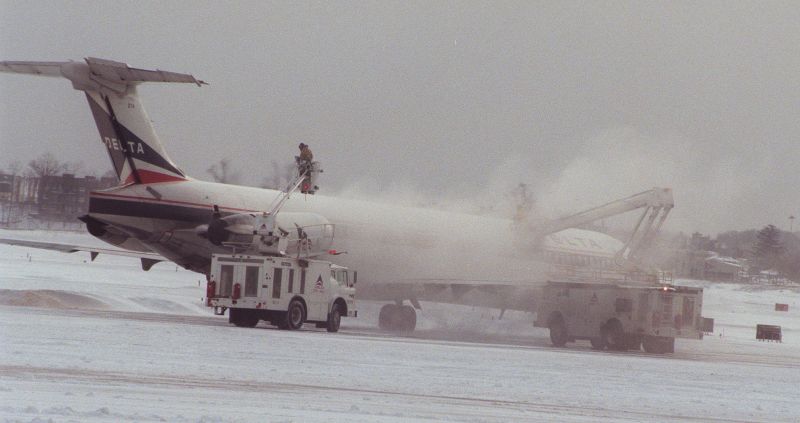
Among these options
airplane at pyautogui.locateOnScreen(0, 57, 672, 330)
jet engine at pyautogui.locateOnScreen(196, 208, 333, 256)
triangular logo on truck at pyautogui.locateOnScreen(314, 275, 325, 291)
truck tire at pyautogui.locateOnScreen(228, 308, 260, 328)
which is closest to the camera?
truck tire at pyautogui.locateOnScreen(228, 308, 260, 328)

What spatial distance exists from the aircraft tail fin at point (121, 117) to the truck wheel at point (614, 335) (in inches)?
604

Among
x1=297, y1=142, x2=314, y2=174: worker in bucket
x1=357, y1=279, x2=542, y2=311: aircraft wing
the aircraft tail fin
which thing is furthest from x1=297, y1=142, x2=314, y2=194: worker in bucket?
x1=357, y1=279, x2=542, y2=311: aircraft wing

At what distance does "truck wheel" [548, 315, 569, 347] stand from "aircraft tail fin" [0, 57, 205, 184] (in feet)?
45.4

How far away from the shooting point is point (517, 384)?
20.7 meters

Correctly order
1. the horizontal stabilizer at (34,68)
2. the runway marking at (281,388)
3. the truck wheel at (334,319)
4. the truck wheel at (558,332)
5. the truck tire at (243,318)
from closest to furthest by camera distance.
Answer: the runway marking at (281,388), the truck tire at (243,318), the truck wheel at (334,319), the horizontal stabilizer at (34,68), the truck wheel at (558,332)

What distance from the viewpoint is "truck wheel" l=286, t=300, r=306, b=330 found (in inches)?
1293

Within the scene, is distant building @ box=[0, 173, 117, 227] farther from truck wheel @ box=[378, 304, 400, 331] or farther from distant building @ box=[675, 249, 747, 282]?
distant building @ box=[675, 249, 747, 282]

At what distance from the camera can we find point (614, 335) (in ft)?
120

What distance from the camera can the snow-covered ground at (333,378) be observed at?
1472 centimetres

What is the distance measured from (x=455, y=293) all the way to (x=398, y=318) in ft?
8.34

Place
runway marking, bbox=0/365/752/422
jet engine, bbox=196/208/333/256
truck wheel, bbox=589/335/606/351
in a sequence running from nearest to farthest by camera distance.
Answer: runway marking, bbox=0/365/752/422, jet engine, bbox=196/208/333/256, truck wheel, bbox=589/335/606/351

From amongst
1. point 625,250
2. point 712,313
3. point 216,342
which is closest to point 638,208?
point 625,250

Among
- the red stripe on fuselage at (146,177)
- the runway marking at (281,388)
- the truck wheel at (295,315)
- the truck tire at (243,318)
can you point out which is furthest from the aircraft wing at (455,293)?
the runway marking at (281,388)

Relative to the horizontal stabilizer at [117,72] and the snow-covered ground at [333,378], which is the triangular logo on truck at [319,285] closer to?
the snow-covered ground at [333,378]
